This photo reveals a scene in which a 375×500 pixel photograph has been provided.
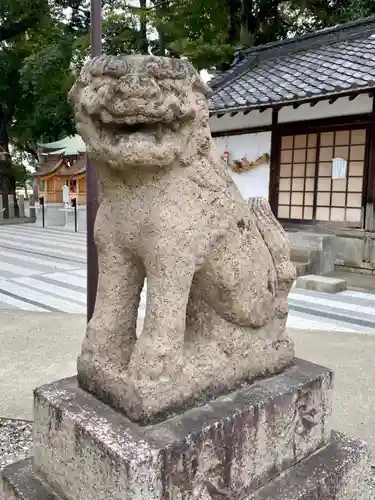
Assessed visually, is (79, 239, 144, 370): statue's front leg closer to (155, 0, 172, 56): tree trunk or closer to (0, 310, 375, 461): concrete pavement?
(0, 310, 375, 461): concrete pavement

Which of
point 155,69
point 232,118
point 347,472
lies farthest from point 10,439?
point 232,118

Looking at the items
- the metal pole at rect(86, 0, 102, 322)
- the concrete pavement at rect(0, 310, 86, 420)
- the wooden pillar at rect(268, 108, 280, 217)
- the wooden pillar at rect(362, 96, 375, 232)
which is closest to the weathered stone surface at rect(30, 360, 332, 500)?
the concrete pavement at rect(0, 310, 86, 420)

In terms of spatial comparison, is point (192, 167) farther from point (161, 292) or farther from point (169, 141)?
point (161, 292)

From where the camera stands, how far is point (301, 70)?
26.4ft

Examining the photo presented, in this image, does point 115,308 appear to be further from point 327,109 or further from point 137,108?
point 327,109

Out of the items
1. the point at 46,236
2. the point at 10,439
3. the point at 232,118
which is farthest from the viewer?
the point at 46,236

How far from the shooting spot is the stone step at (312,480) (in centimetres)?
177

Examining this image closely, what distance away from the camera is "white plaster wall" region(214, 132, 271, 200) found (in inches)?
340

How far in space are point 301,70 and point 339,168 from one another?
190 centimetres

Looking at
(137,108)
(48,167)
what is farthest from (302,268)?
(48,167)

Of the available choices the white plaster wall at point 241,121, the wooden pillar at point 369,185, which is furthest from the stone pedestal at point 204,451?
the white plaster wall at point 241,121

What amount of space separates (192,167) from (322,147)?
6.84 m

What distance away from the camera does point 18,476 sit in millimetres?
1877

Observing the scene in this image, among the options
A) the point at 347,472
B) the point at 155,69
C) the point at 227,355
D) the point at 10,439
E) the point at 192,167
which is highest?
the point at 155,69
